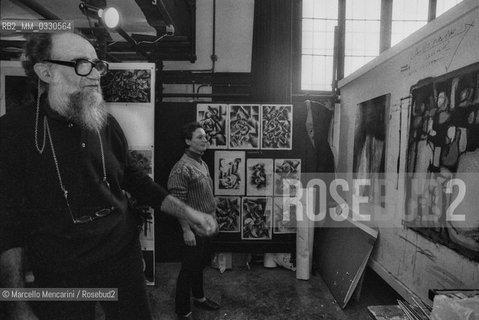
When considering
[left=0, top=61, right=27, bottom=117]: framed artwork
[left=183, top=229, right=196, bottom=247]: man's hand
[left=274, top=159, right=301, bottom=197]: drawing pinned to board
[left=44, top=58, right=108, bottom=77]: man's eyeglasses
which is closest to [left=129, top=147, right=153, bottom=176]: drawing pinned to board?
[left=183, top=229, right=196, bottom=247]: man's hand

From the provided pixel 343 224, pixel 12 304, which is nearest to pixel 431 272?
pixel 343 224

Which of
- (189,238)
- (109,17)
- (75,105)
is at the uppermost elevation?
(109,17)

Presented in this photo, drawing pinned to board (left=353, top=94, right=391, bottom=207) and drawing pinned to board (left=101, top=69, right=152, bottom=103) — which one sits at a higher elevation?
drawing pinned to board (left=101, top=69, right=152, bottom=103)

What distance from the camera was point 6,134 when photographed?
1.25 m

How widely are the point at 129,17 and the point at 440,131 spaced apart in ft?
17.3

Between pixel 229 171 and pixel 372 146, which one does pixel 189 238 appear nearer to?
pixel 229 171

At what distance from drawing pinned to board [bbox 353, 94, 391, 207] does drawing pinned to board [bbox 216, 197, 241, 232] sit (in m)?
1.51

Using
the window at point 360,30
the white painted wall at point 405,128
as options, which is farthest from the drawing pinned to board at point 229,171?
the window at point 360,30

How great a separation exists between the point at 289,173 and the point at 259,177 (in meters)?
0.37

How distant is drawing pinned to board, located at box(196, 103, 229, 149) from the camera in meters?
3.89

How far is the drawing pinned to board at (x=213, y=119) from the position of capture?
12.8ft

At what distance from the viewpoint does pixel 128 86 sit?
324 centimetres

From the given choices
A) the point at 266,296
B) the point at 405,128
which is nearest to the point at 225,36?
the point at 405,128

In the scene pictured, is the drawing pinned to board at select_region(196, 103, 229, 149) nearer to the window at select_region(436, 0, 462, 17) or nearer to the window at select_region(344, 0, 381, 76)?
the window at select_region(344, 0, 381, 76)
